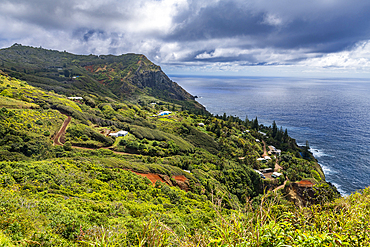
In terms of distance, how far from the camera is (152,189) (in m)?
21.2

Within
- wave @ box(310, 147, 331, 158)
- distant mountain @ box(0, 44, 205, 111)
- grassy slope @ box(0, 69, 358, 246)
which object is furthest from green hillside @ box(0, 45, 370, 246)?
distant mountain @ box(0, 44, 205, 111)

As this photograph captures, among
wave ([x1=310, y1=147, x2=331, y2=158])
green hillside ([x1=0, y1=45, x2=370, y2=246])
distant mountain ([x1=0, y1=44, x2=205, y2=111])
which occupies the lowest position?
wave ([x1=310, y1=147, x2=331, y2=158])

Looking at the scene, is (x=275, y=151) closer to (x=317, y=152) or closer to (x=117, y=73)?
(x=317, y=152)

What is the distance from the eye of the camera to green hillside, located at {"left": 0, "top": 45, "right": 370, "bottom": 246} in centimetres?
489

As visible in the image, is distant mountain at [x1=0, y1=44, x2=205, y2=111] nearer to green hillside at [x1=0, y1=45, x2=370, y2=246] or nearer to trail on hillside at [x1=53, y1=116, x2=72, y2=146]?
green hillside at [x1=0, y1=45, x2=370, y2=246]

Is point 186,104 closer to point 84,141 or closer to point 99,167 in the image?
point 84,141

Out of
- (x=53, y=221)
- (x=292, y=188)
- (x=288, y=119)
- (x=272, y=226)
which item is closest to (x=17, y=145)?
(x=53, y=221)

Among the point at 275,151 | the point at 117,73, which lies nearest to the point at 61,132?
the point at 275,151

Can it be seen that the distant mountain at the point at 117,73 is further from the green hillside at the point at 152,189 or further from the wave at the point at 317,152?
the wave at the point at 317,152

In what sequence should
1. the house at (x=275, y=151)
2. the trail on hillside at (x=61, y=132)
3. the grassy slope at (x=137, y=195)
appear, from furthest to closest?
the house at (x=275, y=151) < the trail on hillside at (x=61, y=132) < the grassy slope at (x=137, y=195)

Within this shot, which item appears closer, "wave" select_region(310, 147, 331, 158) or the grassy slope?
the grassy slope

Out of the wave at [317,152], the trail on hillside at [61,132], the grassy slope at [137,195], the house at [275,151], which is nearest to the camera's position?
the grassy slope at [137,195]

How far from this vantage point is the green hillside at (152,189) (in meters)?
4.89

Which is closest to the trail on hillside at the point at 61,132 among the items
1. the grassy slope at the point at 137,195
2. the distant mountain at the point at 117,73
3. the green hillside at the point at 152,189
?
the green hillside at the point at 152,189
